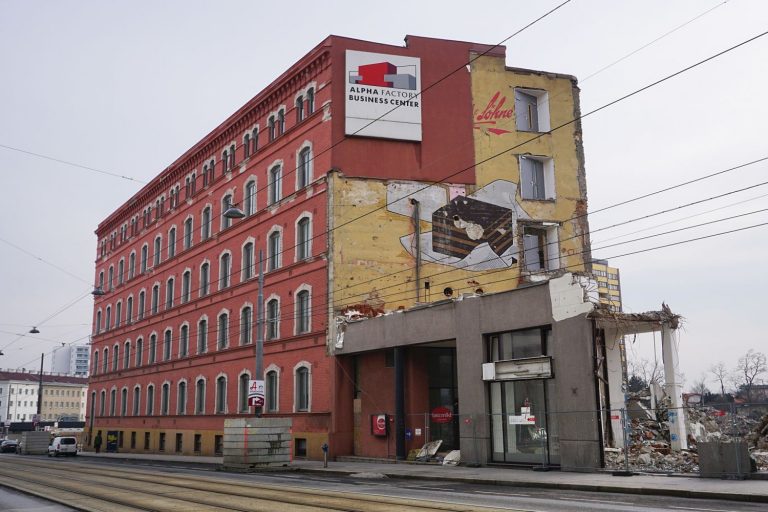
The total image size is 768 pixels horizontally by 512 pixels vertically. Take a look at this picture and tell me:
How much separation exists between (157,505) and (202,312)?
34190 mm

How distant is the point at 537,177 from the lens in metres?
39.0

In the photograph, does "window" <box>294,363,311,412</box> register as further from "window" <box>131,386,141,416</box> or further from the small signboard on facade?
"window" <box>131,386,141,416</box>

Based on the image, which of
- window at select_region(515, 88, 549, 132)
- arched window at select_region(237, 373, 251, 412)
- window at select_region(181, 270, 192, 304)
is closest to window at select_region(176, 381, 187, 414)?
window at select_region(181, 270, 192, 304)

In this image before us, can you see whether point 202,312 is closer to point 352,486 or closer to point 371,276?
point 371,276

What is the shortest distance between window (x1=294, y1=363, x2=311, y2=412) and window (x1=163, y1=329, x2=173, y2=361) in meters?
19.1

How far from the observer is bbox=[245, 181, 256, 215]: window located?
43.1 metres

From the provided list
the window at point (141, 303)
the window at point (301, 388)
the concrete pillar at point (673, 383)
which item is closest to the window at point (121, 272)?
the window at point (141, 303)

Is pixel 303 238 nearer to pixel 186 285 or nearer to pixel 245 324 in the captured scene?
pixel 245 324

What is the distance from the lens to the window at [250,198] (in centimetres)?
4309

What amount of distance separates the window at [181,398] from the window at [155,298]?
7.98m

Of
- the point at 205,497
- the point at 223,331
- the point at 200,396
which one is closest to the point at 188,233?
the point at 223,331

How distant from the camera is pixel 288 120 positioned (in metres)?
39.9

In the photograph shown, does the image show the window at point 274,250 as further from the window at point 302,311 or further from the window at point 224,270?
the window at point 224,270

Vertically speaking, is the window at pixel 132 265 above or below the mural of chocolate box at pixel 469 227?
above
